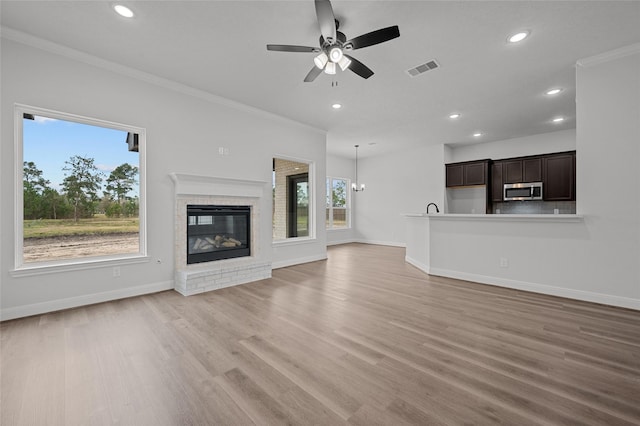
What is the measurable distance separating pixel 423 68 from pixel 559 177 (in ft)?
15.9

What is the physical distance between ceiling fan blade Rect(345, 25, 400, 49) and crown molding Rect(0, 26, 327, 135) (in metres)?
2.77

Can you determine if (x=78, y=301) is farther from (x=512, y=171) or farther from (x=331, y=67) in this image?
(x=512, y=171)

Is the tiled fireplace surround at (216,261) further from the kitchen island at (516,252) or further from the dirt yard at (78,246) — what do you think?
the kitchen island at (516,252)

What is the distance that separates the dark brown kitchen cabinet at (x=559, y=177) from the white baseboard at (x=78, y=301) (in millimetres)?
7973

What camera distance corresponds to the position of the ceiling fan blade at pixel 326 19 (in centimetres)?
211

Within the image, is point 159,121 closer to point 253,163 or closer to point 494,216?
point 253,163

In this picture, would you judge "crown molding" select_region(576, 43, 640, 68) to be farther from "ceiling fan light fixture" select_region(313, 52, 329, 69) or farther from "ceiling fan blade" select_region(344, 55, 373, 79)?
"ceiling fan light fixture" select_region(313, 52, 329, 69)

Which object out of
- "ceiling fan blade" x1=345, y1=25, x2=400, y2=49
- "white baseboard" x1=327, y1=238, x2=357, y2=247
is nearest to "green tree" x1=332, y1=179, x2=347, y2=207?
"white baseboard" x1=327, y1=238, x2=357, y2=247

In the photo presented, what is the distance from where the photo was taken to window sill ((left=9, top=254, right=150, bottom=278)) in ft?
9.65

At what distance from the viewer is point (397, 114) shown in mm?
5355

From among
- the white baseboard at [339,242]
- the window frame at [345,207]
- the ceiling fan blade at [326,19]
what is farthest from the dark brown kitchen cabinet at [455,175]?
the ceiling fan blade at [326,19]

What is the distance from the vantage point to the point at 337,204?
31.1 ft

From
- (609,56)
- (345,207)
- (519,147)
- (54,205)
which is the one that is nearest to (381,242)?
(345,207)

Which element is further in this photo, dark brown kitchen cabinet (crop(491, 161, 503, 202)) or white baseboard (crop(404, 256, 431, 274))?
dark brown kitchen cabinet (crop(491, 161, 503, 202))
